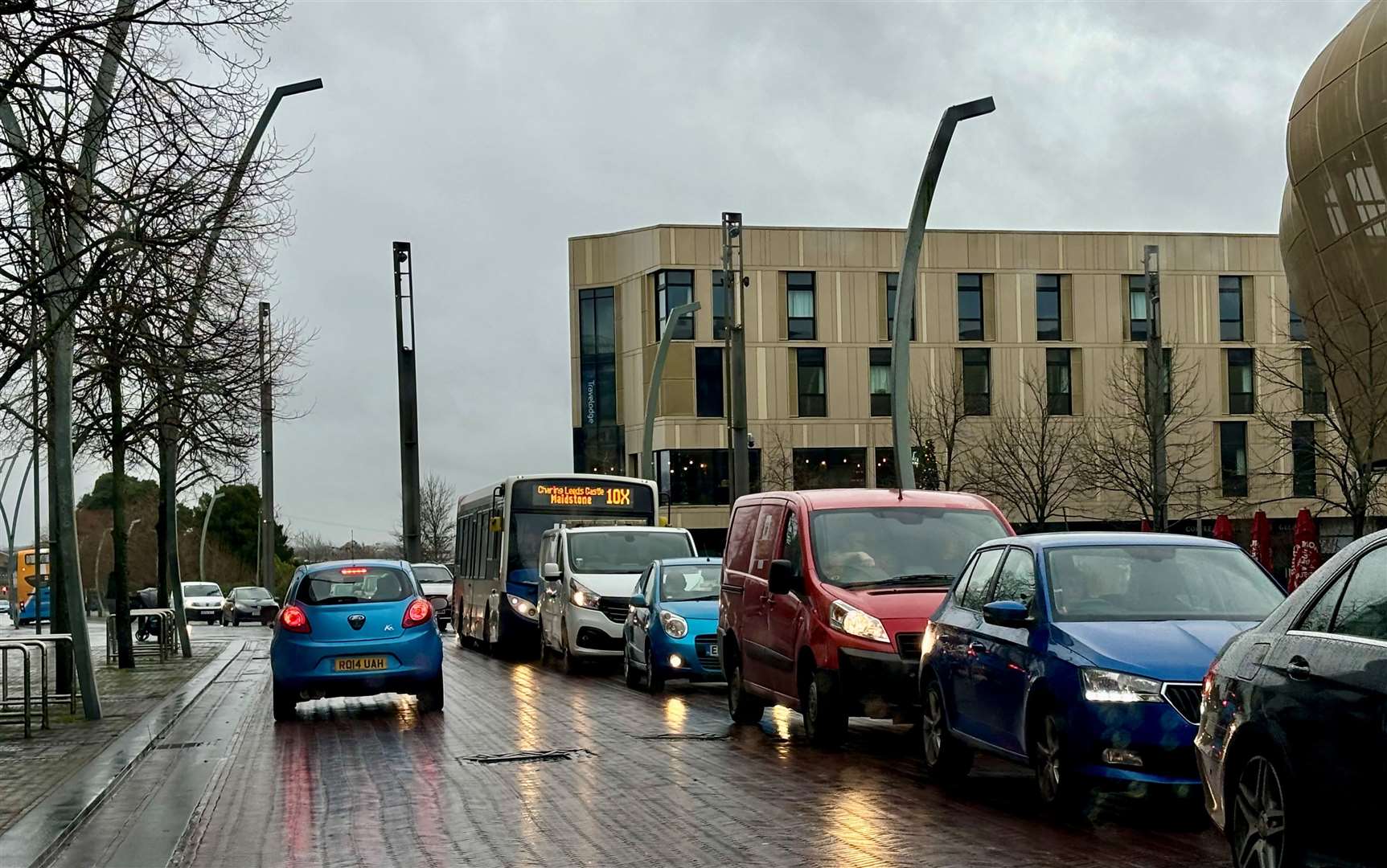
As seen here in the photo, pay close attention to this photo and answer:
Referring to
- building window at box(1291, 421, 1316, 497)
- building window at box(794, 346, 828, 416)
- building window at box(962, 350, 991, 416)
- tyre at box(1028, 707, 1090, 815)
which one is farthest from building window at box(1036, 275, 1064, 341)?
tyre at box(1028, 707, 1090, 815)

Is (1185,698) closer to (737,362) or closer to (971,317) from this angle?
(737,362)

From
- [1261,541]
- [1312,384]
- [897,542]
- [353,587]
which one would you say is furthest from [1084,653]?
[1312,384]

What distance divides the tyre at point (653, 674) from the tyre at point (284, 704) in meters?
4.18

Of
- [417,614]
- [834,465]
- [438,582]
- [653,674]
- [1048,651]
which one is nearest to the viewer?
[1048,651]

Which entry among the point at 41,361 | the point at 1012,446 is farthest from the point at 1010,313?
the point at 41,361

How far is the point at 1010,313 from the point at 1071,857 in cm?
6657

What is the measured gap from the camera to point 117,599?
26562 millimetres

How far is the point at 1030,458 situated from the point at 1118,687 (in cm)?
4828

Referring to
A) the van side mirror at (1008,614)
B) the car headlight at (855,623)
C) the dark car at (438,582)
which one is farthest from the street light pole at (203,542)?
the van side mirror at (1008,614)

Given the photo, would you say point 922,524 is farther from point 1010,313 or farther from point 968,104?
point 1010,313

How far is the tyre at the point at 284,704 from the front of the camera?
18.2 meters

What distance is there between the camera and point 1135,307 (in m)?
74.1

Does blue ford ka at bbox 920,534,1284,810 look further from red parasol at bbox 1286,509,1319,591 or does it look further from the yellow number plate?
red parasol at bbox 1286,509,1319,591

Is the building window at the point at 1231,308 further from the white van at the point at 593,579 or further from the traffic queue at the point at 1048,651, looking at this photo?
the traffic queue at the point at 1048,651
